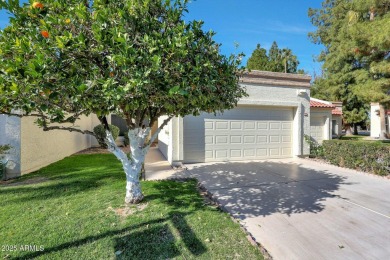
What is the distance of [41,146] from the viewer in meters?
8.52

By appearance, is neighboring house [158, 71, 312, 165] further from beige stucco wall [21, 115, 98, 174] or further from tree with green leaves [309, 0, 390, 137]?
beige stucco wall [21, 115, 98, 174]

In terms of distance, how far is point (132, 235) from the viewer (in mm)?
3371

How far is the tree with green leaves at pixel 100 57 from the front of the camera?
8.80 ft

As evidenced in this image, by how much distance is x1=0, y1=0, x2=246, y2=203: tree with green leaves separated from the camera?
8.80ft

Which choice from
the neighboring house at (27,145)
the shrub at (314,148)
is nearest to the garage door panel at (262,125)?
the shrub at (314,148)

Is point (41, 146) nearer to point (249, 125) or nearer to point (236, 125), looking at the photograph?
point (236, 125)

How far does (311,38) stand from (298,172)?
84.6ft

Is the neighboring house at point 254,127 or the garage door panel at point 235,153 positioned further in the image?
the garage door panel at point 235,153

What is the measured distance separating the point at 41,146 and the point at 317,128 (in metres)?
13.2

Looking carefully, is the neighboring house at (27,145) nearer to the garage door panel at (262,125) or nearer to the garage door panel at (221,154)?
the garage door panel at (221,154)

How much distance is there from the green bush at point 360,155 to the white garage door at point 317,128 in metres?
2.07

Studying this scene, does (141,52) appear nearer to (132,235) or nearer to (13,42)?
(13,42)

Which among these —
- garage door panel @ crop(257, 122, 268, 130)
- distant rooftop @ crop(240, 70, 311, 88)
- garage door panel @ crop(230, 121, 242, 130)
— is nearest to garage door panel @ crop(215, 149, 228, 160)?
garage door panel @ crop(230, 121, 242, 130)

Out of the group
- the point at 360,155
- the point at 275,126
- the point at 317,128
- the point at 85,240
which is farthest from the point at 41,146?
the point at 317,128
